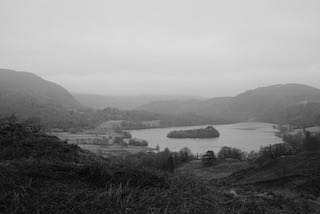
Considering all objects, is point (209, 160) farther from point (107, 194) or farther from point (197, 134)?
point (197, 134)

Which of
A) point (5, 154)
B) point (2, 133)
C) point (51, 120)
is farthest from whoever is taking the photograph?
point (51, 120)

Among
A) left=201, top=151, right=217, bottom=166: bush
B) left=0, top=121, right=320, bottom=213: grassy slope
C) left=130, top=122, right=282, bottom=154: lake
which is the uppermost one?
left=0, top=121, right=320, bottom=213: grassy slope

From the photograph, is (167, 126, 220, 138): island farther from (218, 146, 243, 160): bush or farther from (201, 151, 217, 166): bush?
(201, 151, 217, 166): bush

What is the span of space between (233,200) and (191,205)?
1115mm

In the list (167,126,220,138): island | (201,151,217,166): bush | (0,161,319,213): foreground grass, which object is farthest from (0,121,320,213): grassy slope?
(167,126,220,138): island

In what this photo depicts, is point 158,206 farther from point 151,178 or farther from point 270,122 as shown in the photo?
point 270,122

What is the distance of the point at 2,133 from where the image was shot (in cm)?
915

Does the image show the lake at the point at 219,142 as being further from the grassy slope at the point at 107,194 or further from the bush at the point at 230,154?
the grassy slope at the point at 107,194

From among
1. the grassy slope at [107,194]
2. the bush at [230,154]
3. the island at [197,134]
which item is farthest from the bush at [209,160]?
the island at [197,134]

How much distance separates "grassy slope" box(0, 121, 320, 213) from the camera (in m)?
3.61

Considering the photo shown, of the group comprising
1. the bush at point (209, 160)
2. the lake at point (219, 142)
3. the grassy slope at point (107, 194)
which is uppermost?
the grassy slope at point (107, 194)

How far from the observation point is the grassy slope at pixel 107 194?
3.61 meters

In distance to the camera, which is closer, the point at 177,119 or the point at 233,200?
the point at 233,200

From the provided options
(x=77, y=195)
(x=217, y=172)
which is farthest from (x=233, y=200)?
(x=217, y=172)
